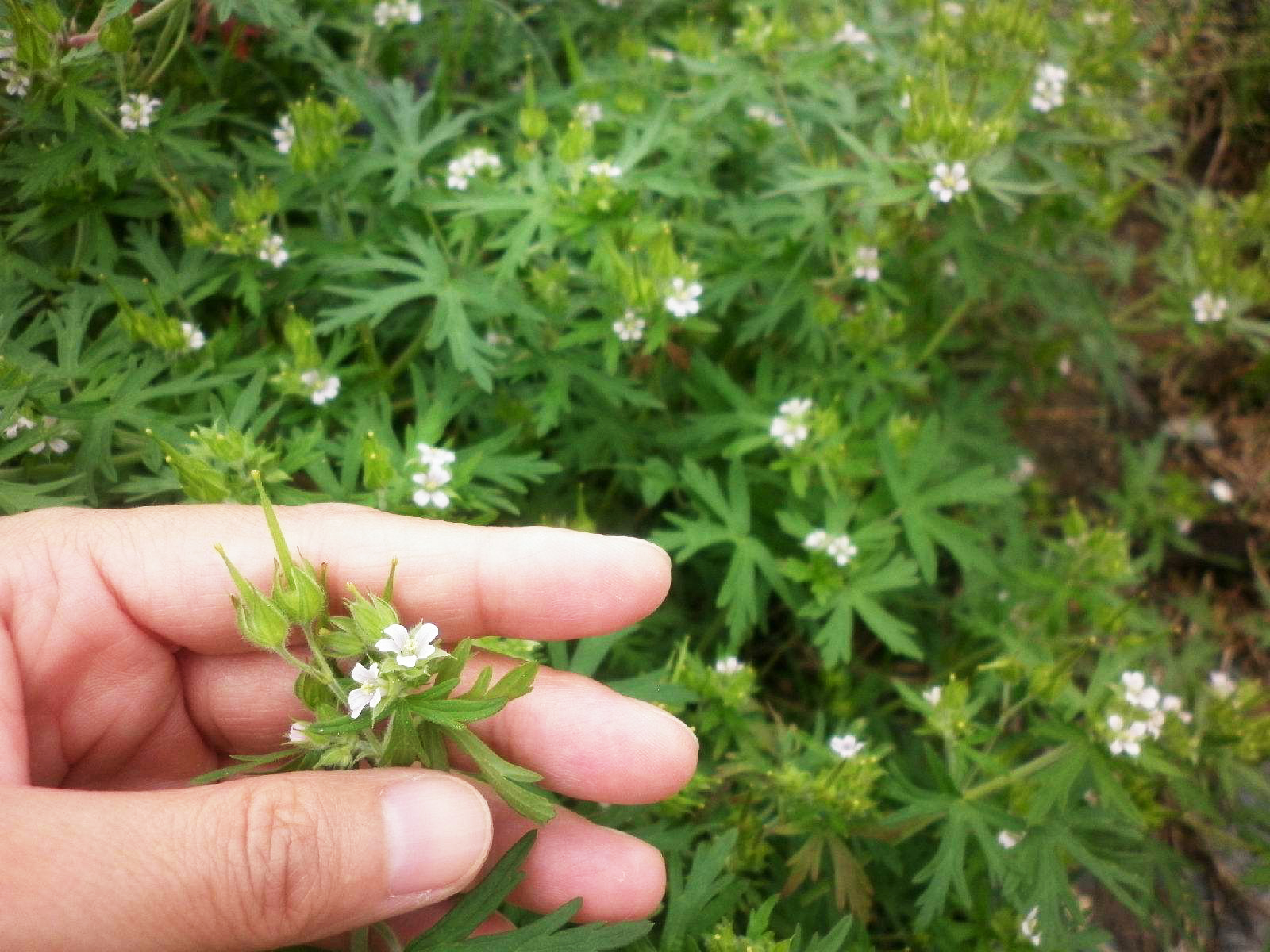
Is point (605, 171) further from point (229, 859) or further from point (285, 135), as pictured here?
point (229, 859)

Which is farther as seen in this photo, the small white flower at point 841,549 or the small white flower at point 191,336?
the small white flower at point 841,549

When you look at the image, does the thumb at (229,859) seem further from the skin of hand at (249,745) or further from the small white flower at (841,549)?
the small white flower at (841,549)

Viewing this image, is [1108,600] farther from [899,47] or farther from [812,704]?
[899,47]

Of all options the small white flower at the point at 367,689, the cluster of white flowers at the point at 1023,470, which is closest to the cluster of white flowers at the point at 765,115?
the cluster of white flowers at the point at 1023,470

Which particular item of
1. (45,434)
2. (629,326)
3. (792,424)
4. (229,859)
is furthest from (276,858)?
(792,424)

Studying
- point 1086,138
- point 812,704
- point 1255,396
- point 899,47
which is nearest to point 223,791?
point 812,704

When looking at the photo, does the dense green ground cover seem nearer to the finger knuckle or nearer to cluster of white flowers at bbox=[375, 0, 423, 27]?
cluster of white flowers at bbox=[375, 0, 423, 27]
